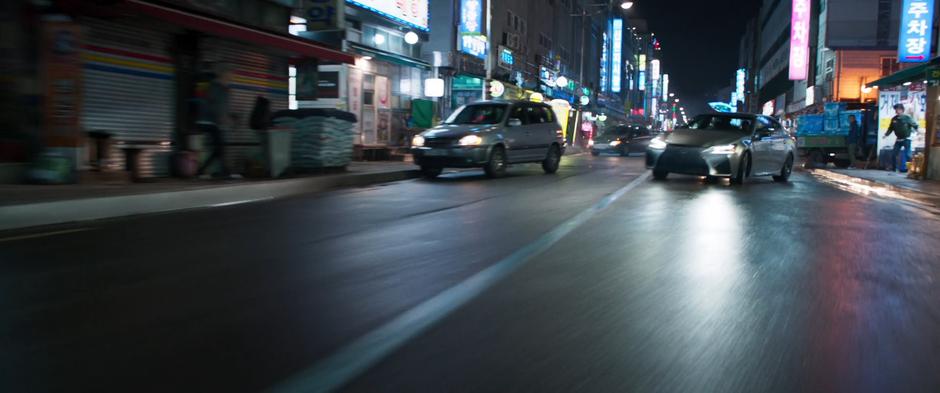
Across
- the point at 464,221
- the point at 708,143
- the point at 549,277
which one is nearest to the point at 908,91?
the point at 708,143

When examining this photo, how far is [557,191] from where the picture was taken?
1323cm

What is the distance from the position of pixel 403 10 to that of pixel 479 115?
9.87 meters

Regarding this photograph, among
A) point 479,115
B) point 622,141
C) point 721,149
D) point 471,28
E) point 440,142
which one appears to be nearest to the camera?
point 721,149

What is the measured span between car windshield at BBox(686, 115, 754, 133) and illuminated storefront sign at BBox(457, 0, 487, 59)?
58.1ft

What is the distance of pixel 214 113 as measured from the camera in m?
12.4

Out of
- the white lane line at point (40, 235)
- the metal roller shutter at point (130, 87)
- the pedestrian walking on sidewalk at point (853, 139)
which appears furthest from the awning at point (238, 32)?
the pedestrian walking on sidewalk at point (853, 139)

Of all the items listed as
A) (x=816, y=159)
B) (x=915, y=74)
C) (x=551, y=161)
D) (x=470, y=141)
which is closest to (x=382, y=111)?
(x=551, y=161)

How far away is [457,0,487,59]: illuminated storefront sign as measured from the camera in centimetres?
3259

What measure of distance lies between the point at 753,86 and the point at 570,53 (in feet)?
215

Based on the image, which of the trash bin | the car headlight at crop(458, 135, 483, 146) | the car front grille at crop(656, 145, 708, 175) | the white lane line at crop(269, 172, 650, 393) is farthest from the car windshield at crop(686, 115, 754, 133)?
the white lane line at crop(269, 172, 650, 393)

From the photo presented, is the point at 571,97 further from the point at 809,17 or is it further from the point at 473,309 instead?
the point at 473,309

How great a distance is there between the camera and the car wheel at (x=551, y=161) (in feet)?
62.3

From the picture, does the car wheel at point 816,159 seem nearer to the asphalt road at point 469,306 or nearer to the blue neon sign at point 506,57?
the blue neon sign at point 506,57

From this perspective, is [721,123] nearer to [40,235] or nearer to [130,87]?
[130,87]
